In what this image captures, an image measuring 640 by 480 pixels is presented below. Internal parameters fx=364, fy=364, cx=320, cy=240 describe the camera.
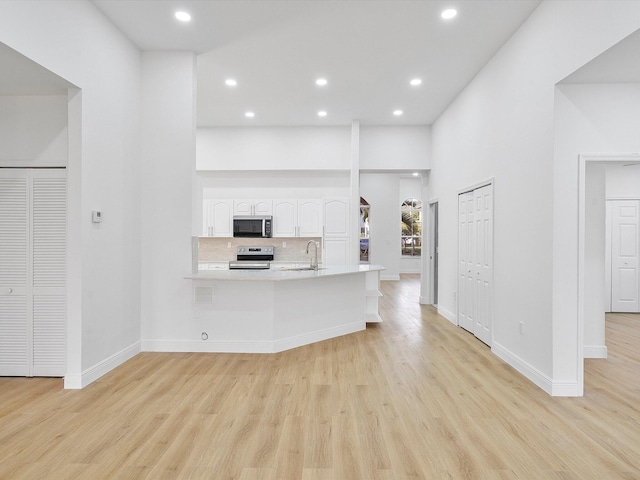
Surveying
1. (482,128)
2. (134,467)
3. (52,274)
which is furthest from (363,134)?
(134,467)

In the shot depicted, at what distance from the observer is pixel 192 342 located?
4.40 metres

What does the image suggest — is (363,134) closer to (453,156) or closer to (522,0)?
(453,156)

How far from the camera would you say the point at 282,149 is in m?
7.37

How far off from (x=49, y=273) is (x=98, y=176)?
1060 mm

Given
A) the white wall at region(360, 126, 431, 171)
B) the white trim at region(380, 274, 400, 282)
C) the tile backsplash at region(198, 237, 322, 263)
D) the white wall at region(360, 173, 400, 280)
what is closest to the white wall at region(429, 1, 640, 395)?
the white wall at region(360, 126, 431, 171)

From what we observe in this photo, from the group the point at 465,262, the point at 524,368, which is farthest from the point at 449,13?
the point at 524,368

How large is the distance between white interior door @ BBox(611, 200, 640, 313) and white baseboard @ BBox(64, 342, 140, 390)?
7.88m

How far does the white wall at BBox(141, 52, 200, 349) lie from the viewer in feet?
14.4

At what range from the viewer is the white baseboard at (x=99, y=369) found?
3342 millimetres

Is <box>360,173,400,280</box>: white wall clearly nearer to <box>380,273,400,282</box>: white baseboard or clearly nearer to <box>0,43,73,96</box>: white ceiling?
<box>380,273,400,282</box>: white baseboard

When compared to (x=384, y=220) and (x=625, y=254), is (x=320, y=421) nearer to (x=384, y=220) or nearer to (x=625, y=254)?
(x=625, y=254)

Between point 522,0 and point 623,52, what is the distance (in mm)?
1218

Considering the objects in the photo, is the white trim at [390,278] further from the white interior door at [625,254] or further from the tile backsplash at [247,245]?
the white interior door at [625,254]

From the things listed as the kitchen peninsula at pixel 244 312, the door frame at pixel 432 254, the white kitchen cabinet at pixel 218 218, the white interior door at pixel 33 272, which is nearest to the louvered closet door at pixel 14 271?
the white interior door at pixel 33 272
